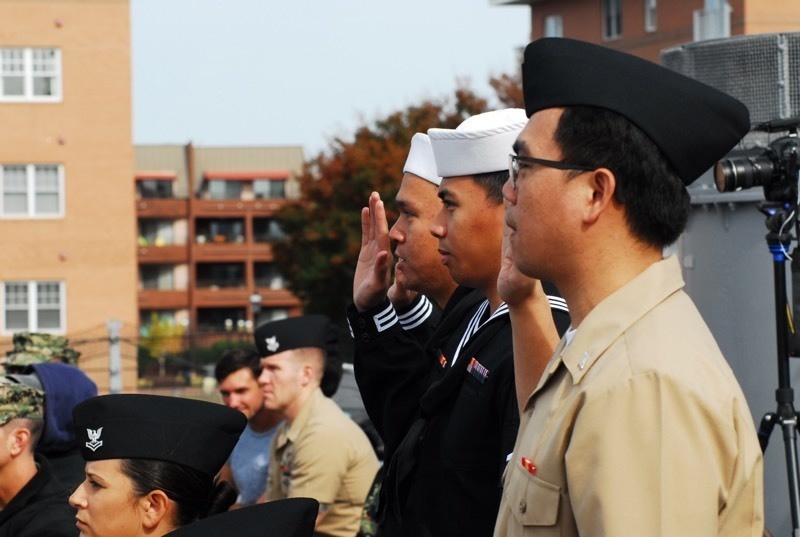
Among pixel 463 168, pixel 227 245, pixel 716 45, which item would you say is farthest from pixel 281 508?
pixel 227 245

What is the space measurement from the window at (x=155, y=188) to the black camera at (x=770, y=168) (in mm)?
74071

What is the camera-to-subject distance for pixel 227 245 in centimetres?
7681

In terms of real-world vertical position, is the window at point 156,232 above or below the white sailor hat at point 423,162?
below

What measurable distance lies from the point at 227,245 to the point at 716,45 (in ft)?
235

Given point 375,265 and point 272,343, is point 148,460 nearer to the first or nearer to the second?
point 375,265

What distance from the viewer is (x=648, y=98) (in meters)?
2.22

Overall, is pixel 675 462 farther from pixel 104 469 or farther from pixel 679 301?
pixel 104 469

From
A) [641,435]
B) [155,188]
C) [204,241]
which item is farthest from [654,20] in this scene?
[155,188]

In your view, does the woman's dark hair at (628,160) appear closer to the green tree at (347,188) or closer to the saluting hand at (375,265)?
the saluting hand at (375,265)

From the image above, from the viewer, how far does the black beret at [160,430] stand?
3379 mm

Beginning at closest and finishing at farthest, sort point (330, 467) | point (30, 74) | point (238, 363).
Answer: point (330, 467) < point (238, 363) < point (30, 74)

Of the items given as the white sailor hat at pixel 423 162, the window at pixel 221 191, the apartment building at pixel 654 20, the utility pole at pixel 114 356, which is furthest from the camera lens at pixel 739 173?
the window at pixel 221 191

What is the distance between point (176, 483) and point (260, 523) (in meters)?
0.39

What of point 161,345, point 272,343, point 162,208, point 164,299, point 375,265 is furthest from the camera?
point 162,208
